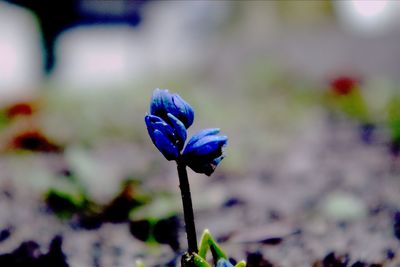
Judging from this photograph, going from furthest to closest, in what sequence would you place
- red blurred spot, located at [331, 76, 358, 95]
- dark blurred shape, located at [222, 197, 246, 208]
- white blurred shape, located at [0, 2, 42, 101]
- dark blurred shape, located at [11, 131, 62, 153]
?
white blurred shape, located at [0, 2, 42, 101]
red blurred spot, located at [331, 76, 358, 95]
dark blurred shape, located at [11, 131, 62, 153]
dark blurred shape, located at [222, 197, 246, 208]

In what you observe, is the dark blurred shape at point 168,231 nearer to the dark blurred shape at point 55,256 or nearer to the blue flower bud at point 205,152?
the dark blurred shape at point 55,256

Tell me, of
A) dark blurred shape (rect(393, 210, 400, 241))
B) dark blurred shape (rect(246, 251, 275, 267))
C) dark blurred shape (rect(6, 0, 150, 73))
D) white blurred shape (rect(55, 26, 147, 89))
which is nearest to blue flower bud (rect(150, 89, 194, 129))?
dark blurred shape (rect(246, 251, 275, 267))

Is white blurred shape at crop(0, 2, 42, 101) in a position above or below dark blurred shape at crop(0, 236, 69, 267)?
above

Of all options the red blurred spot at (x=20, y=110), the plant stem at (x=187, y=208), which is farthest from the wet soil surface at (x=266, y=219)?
the red blurred spot at (x=20, y=110)

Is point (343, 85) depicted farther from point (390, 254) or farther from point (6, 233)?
point (6, 233)

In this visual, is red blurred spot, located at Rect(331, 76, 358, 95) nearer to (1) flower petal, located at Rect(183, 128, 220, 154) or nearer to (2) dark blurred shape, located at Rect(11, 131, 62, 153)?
(2) dark blurred shape, located at Rect(11, 131, 62, 153)

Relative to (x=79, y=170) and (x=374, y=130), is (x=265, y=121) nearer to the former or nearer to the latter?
(x=374, y=130)

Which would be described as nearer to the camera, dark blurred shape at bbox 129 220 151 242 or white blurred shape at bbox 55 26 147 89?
dark blurred shape at bbox 129 220 151 242
